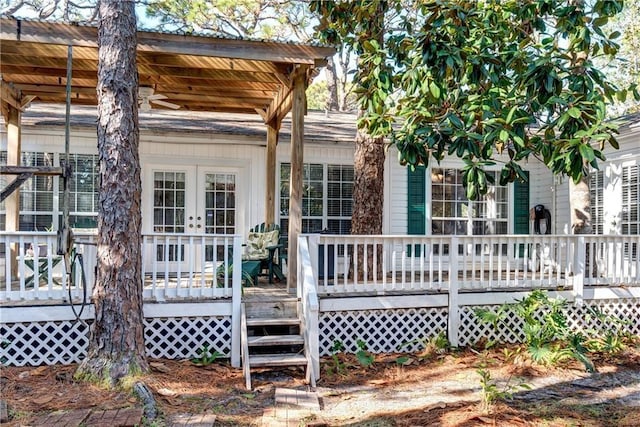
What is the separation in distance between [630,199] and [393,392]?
6.32 meters

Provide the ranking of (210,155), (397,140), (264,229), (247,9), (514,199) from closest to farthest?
(397,140), (264,229), (210,155), (514,199), (247,9)

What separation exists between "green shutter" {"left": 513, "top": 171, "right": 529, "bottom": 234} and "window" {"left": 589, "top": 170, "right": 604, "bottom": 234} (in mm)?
1149

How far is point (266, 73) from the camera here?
6.67 m

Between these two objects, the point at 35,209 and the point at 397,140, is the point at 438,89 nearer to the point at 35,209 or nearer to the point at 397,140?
the point at 397,140

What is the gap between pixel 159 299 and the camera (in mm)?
5629

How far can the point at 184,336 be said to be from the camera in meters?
5.87

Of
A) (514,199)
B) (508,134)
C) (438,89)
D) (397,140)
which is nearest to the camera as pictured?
(508,134)

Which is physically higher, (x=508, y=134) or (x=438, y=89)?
(x=438, y=89)

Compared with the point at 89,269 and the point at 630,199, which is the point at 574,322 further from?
the point at 89,269

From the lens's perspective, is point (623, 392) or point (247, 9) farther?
point (247, 9)

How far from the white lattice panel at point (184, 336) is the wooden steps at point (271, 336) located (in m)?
0.30

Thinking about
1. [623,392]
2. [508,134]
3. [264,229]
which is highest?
[508,134]

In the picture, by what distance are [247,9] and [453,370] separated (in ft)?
47.0

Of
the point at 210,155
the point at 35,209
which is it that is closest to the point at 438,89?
the point at 210,155
